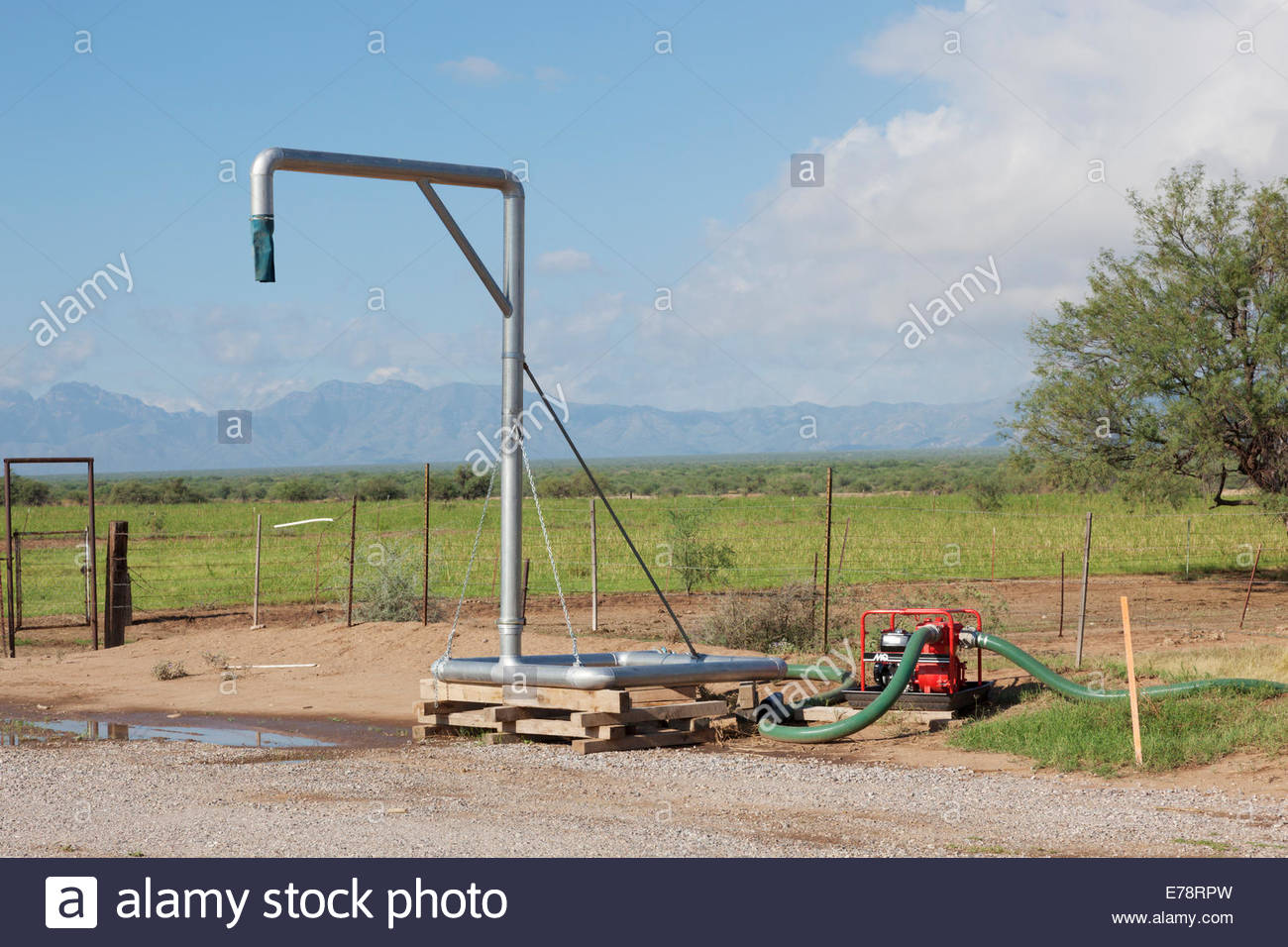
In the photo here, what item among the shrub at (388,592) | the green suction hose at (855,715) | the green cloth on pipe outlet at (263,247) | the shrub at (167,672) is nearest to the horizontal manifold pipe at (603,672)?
the green suction hose at (855,715)

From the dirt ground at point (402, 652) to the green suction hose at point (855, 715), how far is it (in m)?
0.14

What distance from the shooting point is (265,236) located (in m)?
9.75

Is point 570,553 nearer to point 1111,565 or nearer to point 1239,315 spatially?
point 1111,565

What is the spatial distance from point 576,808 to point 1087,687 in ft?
19.6

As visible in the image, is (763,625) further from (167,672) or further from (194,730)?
(167,672)

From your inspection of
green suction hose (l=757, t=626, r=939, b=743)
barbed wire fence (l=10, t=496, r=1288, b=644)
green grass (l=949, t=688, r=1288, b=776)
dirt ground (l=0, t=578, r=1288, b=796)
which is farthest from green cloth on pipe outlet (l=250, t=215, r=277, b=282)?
barbed wire fence (l=10, t=496, r=1288, b=644)

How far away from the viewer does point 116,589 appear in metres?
21.1

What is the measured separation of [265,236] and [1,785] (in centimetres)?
449

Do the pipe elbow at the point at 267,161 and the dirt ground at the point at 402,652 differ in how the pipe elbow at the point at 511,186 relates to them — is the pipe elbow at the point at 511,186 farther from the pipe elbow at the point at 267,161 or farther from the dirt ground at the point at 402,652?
the dirt ground at the point at 402,652

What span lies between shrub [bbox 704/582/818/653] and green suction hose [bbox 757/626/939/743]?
4.79 meters

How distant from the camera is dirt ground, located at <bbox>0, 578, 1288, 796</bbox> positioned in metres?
12.0

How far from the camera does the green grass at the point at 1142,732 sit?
10.2m

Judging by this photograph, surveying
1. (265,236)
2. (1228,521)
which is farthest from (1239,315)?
(265,236)

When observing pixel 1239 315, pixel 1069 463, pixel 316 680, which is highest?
pixel 1239 315
